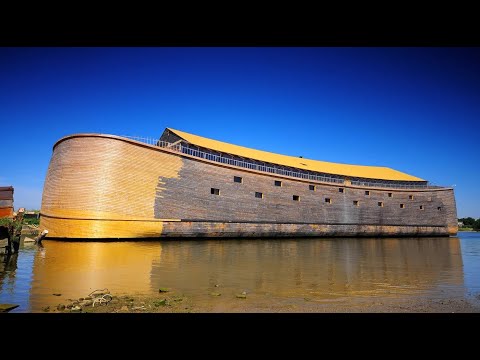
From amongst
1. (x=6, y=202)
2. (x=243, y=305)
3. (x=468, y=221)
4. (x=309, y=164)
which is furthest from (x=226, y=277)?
(x=468, y=221)

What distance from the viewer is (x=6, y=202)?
45.7 feet

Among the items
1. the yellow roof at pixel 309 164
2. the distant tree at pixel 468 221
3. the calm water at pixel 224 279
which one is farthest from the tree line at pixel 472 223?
the calm water at pixel 224 279

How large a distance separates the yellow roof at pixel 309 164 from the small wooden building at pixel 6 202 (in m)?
13.3

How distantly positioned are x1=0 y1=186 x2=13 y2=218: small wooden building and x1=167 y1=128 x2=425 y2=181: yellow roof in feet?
43.7

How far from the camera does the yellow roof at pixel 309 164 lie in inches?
1160

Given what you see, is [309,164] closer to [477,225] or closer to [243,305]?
[243,305]

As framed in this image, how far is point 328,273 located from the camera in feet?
33.8

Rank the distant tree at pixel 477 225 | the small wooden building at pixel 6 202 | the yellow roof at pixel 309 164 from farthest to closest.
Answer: the distant tree at pixel 477 225 < the yellow roof at pixel 309 164 < the small wooden building at pixel 6 202

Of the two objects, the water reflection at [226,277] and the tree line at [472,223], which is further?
the tree line at [472,223]

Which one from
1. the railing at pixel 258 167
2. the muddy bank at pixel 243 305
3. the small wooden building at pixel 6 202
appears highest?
the railing at pixel 258 167

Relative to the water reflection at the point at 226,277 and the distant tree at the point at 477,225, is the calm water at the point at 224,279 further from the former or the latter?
the distant tree at the point at 477,225
